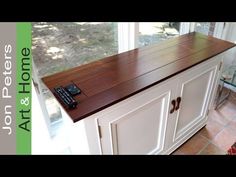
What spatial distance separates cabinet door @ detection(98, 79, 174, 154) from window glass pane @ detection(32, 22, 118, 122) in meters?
0.45

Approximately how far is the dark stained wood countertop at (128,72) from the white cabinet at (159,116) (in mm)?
50

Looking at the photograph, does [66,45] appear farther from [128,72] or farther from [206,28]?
[206,28]

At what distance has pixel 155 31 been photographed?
1484mm

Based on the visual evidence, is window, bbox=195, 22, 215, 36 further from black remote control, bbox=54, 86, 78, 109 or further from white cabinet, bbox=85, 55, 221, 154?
black remote control, bbox=54, 86, 78, 109

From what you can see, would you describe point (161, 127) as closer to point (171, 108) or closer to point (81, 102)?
point (171, 108)

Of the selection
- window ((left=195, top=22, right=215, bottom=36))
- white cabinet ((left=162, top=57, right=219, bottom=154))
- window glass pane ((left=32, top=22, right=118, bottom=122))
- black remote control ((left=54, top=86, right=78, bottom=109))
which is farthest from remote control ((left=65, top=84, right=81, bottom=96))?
window ((left=195, top=22, right=215, bottom=36))

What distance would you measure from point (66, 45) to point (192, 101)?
98cm

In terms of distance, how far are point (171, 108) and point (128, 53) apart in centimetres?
46

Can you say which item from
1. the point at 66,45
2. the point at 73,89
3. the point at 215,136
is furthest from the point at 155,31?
the point at 215,136

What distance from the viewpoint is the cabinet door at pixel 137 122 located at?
3.16 ft

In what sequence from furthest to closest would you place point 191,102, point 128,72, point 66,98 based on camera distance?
point 191,102
point 128,72
point 66,98

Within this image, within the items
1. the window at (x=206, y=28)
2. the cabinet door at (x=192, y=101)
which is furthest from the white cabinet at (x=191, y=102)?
the window at (x=206, y=28)

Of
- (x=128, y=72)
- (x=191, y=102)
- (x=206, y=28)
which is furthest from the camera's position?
(x=206, y=28)
